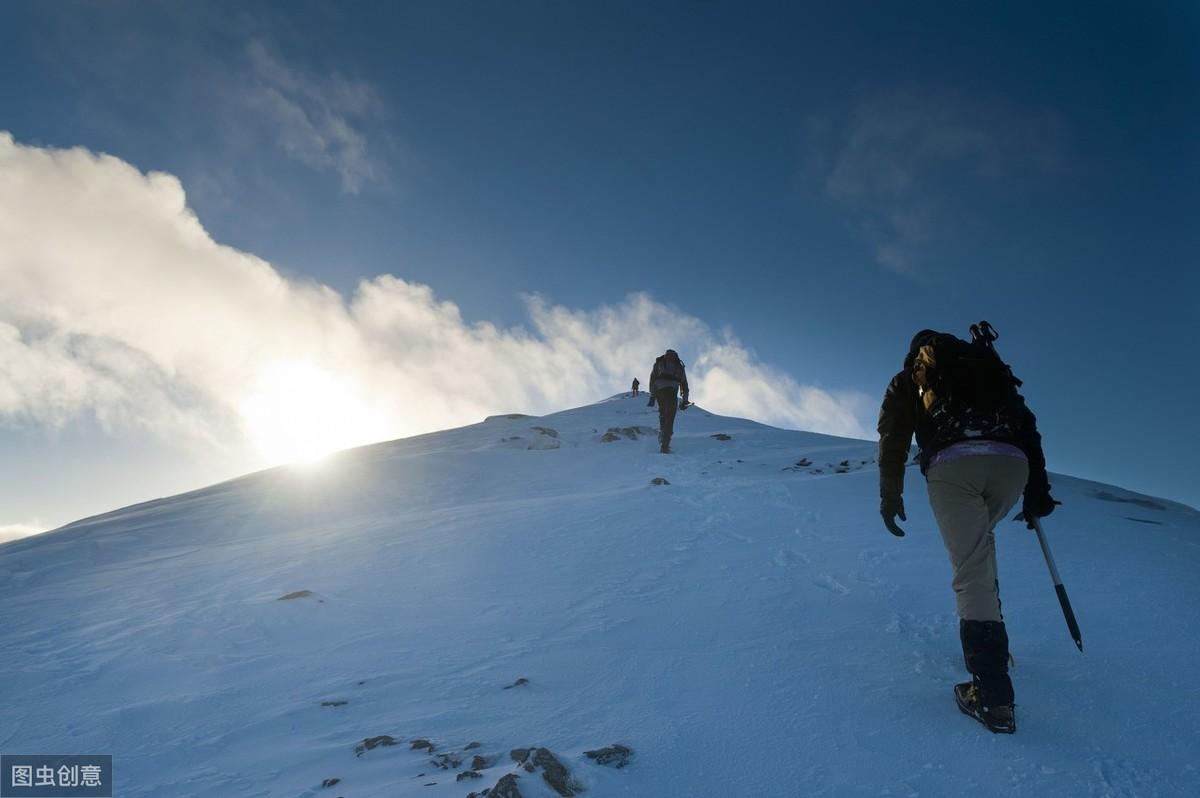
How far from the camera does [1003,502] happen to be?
10.4 ft

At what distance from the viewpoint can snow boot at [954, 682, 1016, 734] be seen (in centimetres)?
276

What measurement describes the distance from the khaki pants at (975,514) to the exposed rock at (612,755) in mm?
1888

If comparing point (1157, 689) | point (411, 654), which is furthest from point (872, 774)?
→ point (411, 654)

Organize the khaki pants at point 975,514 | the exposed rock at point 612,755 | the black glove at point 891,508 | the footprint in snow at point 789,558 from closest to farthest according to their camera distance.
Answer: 1. the exposed rock at point 612,755
2. the khaki pants at point 975,514
3. the black glove at point 891,508
4. the footprint in snow at point 789,558

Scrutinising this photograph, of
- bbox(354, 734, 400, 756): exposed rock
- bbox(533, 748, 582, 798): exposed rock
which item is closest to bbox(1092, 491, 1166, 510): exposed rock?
bbox(533, 748, 582, 798): exposed rock

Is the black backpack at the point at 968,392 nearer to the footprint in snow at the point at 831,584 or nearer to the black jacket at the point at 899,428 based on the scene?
the black jacket at the point at 899,428

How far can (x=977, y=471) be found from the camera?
3.14m

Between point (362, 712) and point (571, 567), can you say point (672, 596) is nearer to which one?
point (571, 567)

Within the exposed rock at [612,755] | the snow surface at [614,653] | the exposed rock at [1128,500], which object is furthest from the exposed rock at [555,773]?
the exposed rock at [1128,500]

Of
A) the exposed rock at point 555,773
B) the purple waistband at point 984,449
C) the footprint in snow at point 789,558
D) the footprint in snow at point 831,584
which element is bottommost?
the exposed rock at point 555,773

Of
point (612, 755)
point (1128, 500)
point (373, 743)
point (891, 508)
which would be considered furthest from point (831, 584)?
point (1128, 500)

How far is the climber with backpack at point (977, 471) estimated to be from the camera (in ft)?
9.53

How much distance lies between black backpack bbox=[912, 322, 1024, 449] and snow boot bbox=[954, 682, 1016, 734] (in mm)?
1271

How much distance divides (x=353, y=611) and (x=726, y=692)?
11.4 feet
